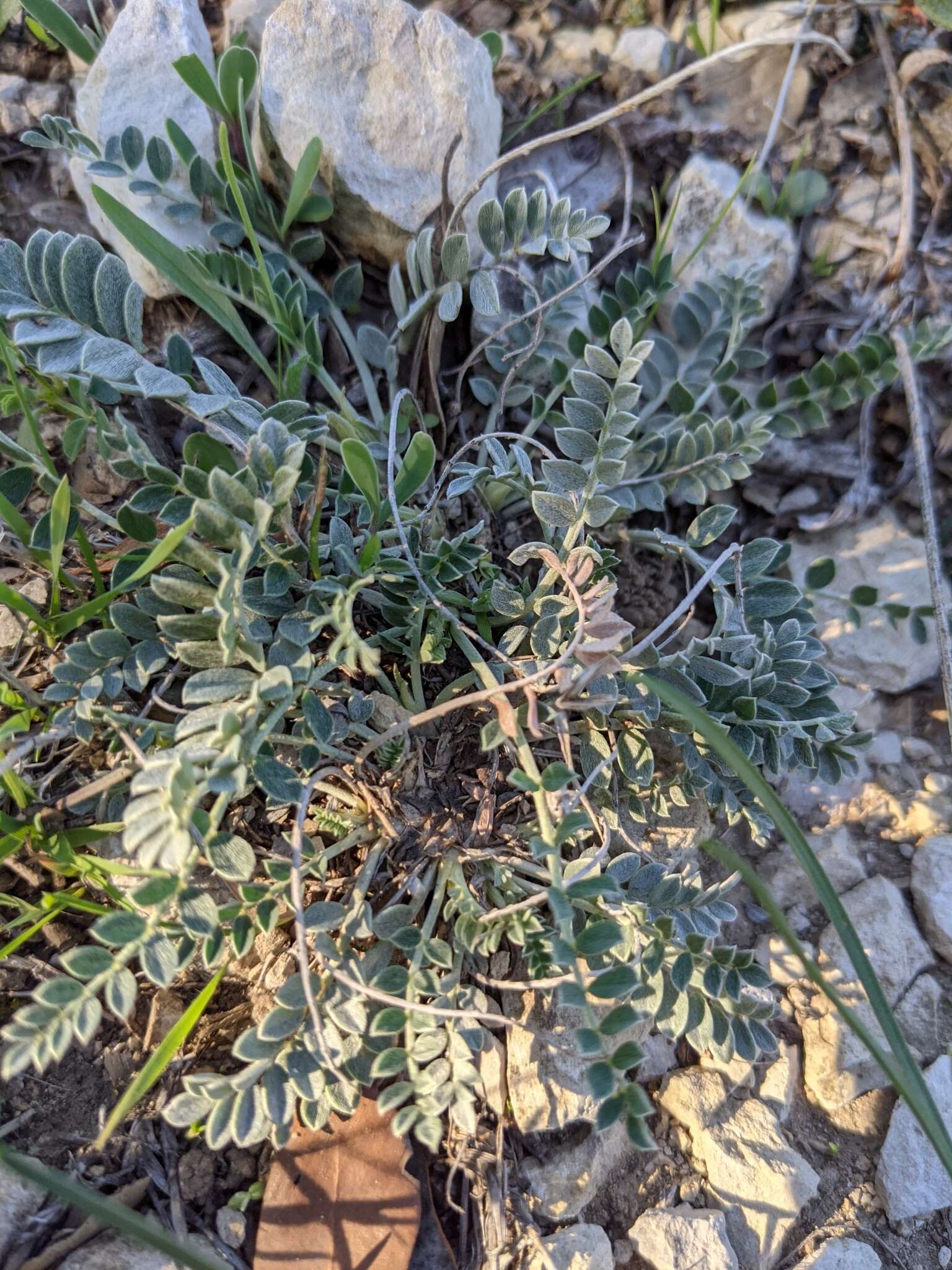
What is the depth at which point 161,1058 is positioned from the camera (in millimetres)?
1448

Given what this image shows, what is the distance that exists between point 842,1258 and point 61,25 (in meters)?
2.91

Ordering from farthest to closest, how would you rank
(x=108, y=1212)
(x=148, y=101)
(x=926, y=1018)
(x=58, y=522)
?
(x=148, y=101) → (x=926, y=1018) → (x=58, y=522) → (x=108, y=1212)

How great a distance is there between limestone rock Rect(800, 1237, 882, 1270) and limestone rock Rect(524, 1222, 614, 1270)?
38 cm

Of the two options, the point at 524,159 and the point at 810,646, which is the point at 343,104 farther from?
the point at 810,646

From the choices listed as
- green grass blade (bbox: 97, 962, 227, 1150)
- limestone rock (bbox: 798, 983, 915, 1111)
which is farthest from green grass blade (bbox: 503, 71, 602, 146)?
limestone rock (bbox: 798, 983, 915, 1111)

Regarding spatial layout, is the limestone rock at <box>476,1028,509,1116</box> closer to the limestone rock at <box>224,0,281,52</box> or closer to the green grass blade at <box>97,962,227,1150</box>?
the green grass blade at <box>97,962,227,1150</box>

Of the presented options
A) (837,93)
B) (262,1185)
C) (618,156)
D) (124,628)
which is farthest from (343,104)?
(262,1185)

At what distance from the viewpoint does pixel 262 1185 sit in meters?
1.61

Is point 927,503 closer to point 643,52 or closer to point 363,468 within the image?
point 363,468

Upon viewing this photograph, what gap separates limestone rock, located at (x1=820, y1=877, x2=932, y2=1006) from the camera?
6.39ft

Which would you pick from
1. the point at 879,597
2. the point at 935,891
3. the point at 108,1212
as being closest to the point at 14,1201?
the point at 108,1212

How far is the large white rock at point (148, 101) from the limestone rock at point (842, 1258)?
236 centimetres

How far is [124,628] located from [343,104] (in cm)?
132

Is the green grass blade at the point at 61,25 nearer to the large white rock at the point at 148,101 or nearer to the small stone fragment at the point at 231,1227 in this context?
the large white rock at the point at 148,101
